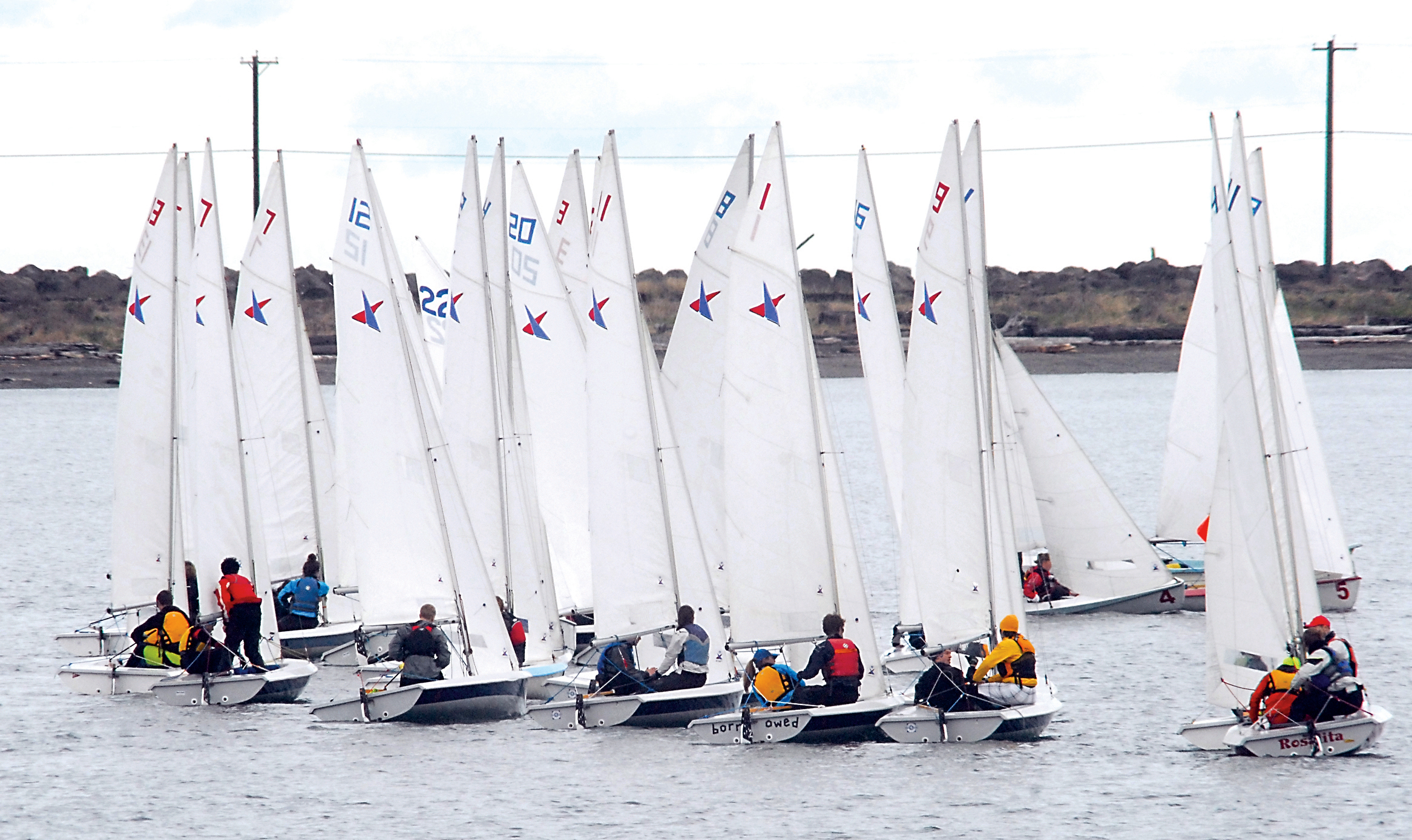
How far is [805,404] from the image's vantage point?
2056 centimetres

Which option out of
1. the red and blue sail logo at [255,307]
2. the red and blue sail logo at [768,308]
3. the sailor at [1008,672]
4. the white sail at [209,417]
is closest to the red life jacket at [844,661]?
the sailor at [1008,672]

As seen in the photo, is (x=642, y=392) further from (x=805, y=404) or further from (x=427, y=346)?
(x=427, y=346)

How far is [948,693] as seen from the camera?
19.7 metres

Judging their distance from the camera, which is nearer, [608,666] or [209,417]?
[608,666]

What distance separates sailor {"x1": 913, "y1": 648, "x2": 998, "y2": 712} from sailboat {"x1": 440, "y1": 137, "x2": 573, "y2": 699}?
18.9 ft

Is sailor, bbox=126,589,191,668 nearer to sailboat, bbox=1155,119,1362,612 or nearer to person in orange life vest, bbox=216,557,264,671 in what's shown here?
person in orange life vest, bbox=216,557,264,671

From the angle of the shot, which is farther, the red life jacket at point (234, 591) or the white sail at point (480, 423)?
the white sail at point (480, 423)

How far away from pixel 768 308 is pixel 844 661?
3819 millimetres

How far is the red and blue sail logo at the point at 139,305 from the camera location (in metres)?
25.8

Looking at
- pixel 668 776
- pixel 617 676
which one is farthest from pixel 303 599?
pixel 668 776

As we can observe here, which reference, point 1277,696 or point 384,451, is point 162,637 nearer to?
point 384,451

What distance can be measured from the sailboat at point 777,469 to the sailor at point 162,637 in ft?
24.4

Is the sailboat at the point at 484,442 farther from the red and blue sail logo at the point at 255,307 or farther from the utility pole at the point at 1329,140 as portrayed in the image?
the utility pole at the point at 1329,140

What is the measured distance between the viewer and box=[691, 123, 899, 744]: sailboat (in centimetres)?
2044
